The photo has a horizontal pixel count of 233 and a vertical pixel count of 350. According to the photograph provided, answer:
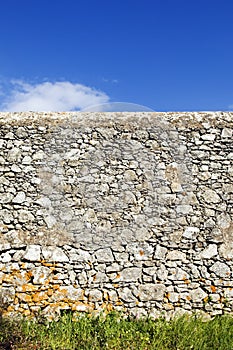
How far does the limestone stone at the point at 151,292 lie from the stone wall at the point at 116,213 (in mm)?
15

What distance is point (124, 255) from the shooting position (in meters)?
6.85

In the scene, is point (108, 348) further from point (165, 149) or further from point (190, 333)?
point (165, 149)

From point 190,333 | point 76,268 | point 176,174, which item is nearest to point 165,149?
point 176,174

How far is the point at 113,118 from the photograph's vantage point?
7445 mm

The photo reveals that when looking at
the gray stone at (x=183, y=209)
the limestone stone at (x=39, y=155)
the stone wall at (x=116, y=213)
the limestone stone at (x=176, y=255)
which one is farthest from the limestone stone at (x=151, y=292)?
the limestone stone at (x=39, y=155)

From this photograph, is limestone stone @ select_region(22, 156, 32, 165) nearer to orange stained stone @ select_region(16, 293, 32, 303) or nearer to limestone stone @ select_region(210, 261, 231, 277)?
orange stained stone @ select_region(16, 293, 32, 303)

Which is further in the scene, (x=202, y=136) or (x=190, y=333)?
(x=202, y=136)

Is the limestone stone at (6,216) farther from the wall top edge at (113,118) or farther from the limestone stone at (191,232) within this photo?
the limestone stone at (191,232)

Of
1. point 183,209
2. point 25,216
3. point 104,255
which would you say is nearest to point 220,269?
point 183,209

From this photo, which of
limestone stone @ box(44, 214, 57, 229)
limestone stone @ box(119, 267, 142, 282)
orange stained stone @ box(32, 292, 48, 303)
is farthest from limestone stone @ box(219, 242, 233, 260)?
orange stained stone @ box(32, 292, 48, 303)

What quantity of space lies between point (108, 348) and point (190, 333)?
3.91ft

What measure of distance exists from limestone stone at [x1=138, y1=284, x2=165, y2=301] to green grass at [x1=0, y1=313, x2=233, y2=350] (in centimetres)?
32

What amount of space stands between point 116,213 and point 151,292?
1.30 m

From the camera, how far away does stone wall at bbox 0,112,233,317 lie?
266 inches
